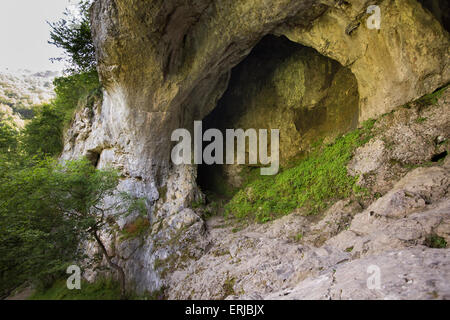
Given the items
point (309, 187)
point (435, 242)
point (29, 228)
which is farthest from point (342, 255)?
point (29, 228)

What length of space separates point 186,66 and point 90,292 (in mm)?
9643

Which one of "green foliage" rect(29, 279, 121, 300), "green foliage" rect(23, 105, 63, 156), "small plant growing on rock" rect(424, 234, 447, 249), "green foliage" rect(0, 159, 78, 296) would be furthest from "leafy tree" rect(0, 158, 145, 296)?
"green foliage" rect(23, 105, 63, 156)

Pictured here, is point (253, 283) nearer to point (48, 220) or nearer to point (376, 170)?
point (376, 170)

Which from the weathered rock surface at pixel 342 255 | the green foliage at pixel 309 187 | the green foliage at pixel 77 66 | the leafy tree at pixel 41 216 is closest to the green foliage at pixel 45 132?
the green foliage at pixel 77 66

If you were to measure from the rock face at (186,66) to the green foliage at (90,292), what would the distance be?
0.78 meters

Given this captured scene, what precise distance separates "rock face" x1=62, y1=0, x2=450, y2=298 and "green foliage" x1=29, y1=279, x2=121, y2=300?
780 mm

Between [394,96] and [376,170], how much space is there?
296 cm

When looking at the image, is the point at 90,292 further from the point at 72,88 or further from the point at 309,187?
the point at 72,88

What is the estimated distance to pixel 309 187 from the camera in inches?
307

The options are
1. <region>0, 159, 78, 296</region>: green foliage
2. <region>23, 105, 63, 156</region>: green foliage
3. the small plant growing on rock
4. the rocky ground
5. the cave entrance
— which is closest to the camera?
the rocky ground

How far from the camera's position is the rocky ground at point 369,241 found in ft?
8.09

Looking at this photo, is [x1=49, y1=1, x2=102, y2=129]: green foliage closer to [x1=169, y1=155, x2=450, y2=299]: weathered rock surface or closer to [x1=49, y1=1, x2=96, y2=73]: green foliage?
[x1=49, y1=1, x2=96, y2=73]: green foliage

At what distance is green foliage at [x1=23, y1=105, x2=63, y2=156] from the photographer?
13.8 meters

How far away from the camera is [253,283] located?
4.72m
